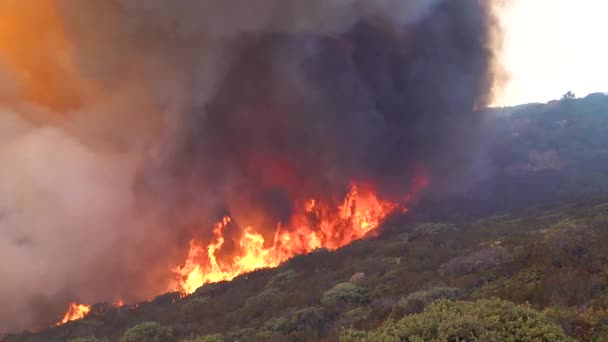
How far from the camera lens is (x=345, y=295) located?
64.2ft

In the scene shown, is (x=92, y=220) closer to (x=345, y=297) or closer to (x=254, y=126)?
(x=254, y=126)

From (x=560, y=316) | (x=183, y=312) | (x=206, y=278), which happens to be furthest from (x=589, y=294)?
(x=206, y=278)

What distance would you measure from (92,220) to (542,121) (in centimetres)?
6237

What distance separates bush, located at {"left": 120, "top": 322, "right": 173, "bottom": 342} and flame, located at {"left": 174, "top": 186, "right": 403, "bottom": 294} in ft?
43.7

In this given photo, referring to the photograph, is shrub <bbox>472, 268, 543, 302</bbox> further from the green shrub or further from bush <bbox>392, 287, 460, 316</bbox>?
the green shrub

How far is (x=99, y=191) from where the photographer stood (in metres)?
37.6

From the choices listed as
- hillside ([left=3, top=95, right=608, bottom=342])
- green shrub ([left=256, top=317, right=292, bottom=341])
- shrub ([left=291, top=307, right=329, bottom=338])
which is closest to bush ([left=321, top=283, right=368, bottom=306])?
hillside ([left=3, top=95, right=608, bottom=342])

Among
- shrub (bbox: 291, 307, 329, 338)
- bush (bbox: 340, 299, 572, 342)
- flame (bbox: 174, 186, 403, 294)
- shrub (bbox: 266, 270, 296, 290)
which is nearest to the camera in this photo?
bush (bbox: 340, 299, 572, 342)

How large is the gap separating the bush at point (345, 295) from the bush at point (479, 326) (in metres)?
8.56

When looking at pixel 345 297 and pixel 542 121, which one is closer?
pixel 345 297

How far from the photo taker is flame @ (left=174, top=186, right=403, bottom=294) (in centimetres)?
3566

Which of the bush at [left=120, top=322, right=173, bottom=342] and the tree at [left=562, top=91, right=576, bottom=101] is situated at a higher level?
the tree at [left=562, top=91, right=576, bottom=101]

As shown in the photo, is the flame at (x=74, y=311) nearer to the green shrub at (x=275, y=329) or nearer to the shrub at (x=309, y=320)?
the green shrub at (x=275, y=329)

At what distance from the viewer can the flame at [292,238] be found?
117ft
